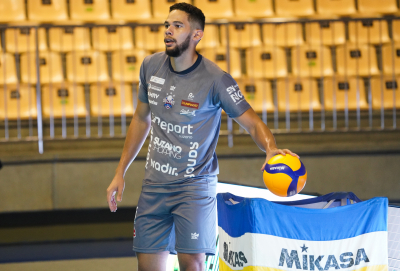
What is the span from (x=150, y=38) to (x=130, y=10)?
609 mm

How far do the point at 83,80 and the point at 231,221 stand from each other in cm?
475

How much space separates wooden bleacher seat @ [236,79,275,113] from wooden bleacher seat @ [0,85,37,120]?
2.99m

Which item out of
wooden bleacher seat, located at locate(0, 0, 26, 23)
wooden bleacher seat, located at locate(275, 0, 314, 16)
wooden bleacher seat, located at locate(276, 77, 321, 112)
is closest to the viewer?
wooden bleacher seat, located at locate(276, 77, 321, 112)

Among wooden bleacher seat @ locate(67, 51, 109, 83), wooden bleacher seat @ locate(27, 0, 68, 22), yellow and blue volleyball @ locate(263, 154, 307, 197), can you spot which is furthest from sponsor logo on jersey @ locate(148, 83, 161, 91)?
wooden bleacher seat @ locate(27, 0, 68, 22)

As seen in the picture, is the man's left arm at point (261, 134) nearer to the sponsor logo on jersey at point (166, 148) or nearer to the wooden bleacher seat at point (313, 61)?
the sponsor logo on jersey at point (166, 148)

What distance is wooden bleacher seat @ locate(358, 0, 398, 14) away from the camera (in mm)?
6918

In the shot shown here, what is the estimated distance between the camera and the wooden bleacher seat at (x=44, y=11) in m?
6.73

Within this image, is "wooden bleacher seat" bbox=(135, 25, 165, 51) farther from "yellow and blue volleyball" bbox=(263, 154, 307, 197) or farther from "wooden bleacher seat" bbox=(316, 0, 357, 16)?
"yellow and blue volleyball" bbox=(263, 154, 307, 197)

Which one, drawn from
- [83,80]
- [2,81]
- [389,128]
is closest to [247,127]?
[389,128]

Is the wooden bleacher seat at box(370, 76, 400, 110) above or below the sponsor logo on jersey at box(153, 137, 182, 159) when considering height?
above

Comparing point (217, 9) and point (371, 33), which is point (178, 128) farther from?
point (371, 33)

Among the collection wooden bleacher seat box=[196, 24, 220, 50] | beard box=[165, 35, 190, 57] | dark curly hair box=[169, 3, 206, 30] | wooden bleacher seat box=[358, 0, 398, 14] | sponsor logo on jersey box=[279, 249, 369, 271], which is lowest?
sponsor logo on jersey box=[279, 249, 369, 271]

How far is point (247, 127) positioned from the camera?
2.34 m

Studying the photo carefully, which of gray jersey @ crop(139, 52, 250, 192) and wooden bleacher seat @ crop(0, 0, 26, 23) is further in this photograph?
wooden bleacher seat @ crop(0, 0, 26, 23)
